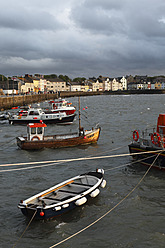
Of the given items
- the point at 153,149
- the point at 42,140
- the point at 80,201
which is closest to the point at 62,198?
the point at 80,201

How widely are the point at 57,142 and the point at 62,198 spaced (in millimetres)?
14985

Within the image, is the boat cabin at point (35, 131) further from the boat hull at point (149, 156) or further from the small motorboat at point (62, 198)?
the small motorboat at point (62, 198)

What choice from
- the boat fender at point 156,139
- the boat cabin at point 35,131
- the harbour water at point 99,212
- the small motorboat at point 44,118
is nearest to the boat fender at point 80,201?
the harbour water at point 99,212

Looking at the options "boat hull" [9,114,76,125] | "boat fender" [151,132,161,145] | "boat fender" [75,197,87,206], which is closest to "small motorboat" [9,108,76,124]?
"boat hull" [9,114,76,125]

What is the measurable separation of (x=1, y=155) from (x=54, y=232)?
631 inches

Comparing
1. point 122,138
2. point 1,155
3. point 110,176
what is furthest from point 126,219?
point 122,138

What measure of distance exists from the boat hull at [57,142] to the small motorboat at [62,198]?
12687 millimetres

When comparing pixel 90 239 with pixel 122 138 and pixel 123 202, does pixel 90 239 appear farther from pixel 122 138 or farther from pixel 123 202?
pixel 122 138

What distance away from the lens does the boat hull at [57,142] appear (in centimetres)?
2884

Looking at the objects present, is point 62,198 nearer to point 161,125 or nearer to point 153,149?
point 153,149

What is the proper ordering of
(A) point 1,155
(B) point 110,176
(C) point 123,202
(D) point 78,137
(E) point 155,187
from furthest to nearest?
1. (D) point 78,137
2. (A) point 1,155
3. (B) point 110,176
4. (E) point 155,187
5. (C) point 123,202

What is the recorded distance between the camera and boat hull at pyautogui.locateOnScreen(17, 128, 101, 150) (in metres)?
28.8

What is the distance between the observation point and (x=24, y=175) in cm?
2092

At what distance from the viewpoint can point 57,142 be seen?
96.5ft
